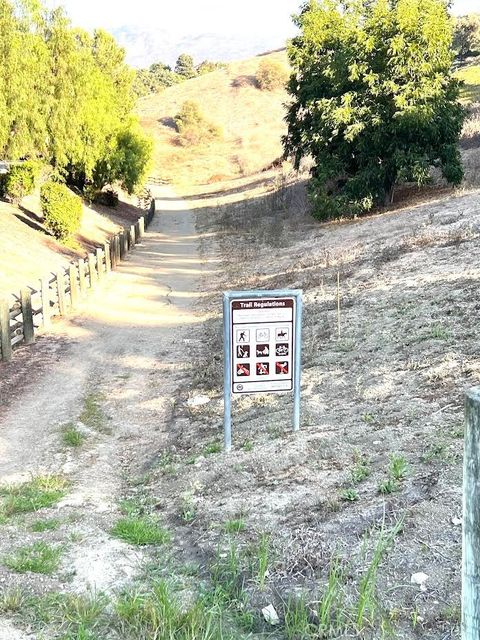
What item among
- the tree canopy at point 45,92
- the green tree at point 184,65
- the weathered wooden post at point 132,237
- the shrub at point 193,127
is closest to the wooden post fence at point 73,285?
the tree canopy at point 45,92

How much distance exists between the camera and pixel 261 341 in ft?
22.7

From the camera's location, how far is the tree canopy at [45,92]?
867 inches

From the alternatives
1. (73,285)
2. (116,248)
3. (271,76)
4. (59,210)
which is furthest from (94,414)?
(271,76)

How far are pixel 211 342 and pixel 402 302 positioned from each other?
383 cm

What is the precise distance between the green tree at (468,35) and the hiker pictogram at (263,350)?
73.2 m

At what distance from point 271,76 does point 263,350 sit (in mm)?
94420

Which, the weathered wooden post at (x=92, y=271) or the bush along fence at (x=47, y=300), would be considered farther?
the weathered wooden post at (x=92, y=271)

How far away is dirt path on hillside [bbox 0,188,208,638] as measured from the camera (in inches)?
210

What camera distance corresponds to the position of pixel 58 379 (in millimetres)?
10984

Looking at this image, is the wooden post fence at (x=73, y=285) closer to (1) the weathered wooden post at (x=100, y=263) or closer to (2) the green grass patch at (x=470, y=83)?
(1) the weathered wooden post at (x=100, y=263)

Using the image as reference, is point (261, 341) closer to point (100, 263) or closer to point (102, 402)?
point (102, 402)

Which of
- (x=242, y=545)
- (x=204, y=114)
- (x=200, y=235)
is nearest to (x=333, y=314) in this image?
(x=242, y=545)

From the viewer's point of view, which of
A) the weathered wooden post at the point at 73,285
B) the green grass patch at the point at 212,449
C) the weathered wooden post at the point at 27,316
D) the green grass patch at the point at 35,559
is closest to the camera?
the green grass patch at the point at 35,559

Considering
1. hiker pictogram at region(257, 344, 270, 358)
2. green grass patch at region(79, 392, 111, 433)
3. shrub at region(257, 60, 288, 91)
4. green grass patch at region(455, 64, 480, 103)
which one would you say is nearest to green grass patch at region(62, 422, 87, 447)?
green grass patch at region(79, 392, 111, 433)
